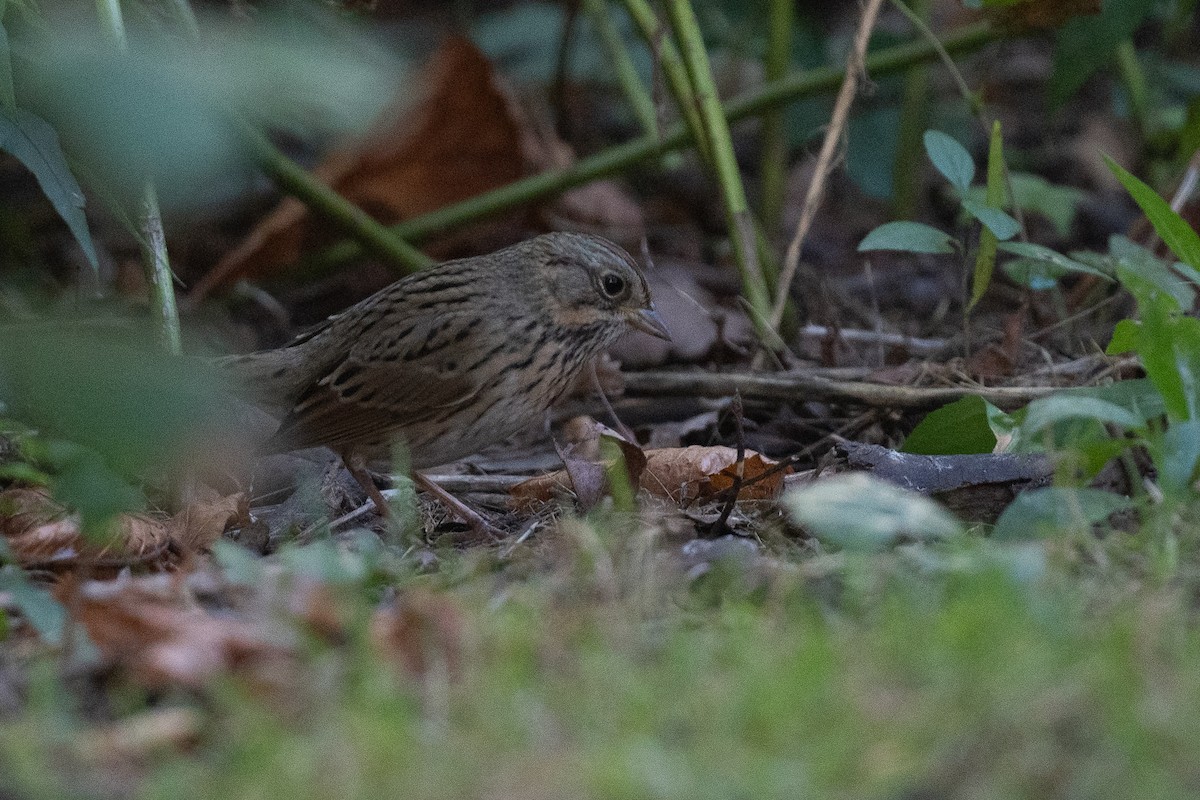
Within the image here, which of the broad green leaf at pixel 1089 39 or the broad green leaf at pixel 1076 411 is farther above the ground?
the broad green leaf at pixel 1076 411

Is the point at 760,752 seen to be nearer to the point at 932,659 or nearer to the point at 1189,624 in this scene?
the point at 932,659

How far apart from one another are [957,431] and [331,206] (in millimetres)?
2932

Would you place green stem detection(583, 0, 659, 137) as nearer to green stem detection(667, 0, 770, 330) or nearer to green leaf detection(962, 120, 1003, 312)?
green stem detection(667, 0, 770, 330)

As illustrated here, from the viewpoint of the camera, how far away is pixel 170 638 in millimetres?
2744

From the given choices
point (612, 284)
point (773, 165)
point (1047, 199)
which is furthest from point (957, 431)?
point (773, 165)

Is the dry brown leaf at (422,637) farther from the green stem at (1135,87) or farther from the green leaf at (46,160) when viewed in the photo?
the green stem at (1135,87)

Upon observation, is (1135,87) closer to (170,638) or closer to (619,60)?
(619,60)

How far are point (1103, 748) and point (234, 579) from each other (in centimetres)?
160

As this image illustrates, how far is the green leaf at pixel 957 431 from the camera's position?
13.3 ft

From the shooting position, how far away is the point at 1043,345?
5.75 meters

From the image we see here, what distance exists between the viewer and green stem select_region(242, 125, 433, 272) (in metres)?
5.79

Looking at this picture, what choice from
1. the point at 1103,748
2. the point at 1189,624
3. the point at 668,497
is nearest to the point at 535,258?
the point at 668,497

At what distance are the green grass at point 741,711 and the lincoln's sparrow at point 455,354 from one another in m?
2.12

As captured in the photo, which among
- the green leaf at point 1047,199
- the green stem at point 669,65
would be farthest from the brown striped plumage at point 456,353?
the green leaf at point 1047,199
